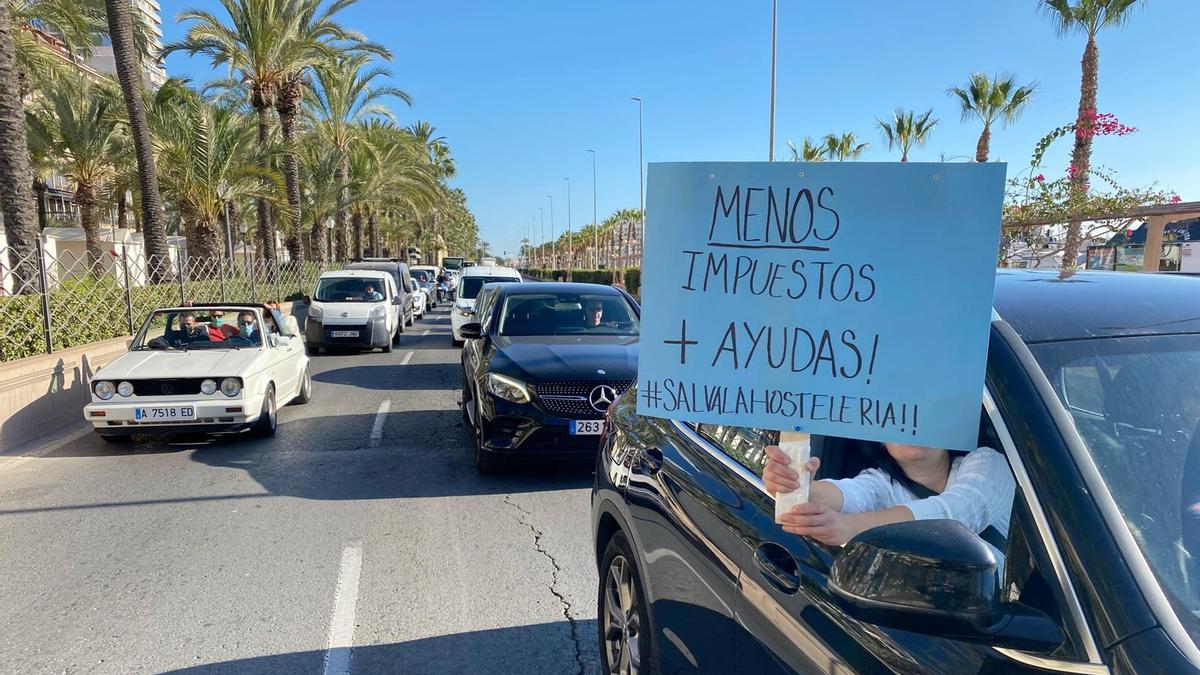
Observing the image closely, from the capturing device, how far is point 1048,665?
1380mm

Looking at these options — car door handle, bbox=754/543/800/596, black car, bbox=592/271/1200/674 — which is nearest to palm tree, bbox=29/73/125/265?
black car, bbox=592/271/1200/674

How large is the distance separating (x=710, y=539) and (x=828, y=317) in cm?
84

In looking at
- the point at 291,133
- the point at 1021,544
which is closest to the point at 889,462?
the point at 1021,544

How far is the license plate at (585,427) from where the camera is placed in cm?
579

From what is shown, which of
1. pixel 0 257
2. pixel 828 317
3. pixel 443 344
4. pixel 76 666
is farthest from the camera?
pixel 443 344

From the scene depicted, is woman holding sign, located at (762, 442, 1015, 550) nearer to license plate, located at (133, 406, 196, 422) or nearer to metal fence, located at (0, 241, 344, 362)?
license plate, located at (133, 406, 196, 422)

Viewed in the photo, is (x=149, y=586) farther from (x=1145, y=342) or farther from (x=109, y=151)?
(x=109, y=151)

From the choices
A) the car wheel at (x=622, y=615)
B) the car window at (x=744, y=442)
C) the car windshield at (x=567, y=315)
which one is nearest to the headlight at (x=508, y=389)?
the car windshield at (x=567, y=315)

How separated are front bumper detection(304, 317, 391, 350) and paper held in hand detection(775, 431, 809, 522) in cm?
1410

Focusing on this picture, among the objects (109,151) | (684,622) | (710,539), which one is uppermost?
(109,151)

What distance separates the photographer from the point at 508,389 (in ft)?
19.5

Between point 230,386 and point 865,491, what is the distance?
22.0ft

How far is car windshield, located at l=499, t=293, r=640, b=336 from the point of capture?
24.1 ft

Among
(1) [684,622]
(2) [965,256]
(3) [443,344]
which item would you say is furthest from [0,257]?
(2) [965,256]
